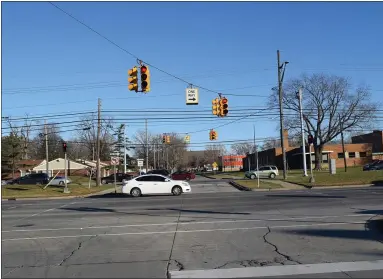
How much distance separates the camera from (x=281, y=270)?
7520mm

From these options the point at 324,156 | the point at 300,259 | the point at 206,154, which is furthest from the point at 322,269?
the point at 206,154

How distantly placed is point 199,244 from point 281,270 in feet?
10.3

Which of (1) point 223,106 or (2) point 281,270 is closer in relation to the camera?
(2) point 281,270

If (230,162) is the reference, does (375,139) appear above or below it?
above

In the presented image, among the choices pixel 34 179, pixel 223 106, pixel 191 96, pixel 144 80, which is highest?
pixel 191 96

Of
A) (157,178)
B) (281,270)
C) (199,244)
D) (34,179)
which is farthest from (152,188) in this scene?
(34,179)

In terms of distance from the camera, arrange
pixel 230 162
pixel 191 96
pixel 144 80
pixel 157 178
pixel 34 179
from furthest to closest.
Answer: pixel 230 162 < pixel 34 179 < pixel 157 178 < pixel 191 96 < pixel 144 80

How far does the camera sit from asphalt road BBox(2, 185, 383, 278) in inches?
306

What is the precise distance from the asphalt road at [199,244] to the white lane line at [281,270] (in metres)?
0.02

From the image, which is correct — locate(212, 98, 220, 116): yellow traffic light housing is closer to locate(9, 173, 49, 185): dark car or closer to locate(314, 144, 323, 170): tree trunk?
locate(9, 173, 49, 185): dark car

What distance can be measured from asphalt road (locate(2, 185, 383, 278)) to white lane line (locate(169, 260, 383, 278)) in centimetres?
2

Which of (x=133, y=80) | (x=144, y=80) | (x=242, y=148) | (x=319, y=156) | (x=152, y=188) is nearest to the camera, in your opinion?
(x=144, y=80)

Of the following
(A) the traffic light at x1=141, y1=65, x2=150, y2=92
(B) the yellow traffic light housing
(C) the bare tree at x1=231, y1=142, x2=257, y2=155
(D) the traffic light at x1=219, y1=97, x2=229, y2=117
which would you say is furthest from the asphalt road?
(C) the bare tree at x1=231, y1=142, x2=257, y2=155

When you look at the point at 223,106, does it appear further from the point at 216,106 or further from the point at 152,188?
the point at 152,188
